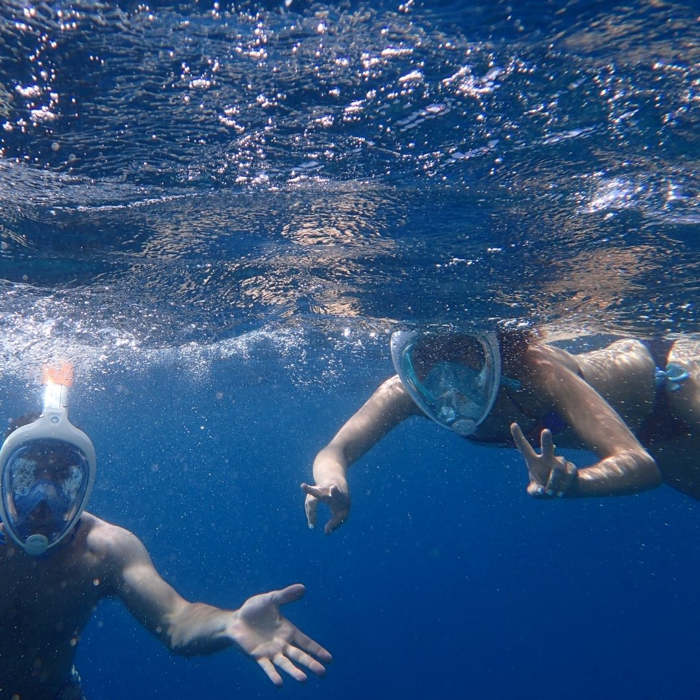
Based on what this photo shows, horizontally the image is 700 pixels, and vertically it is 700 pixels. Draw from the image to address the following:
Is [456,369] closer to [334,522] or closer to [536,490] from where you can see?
[334,522]

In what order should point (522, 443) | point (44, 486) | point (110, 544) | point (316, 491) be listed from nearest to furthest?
1. point (522, 443)
2. point (316, 491)
3. point (44, 486)
4. point (110, 544)

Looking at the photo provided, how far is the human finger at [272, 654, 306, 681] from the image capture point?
3566mm

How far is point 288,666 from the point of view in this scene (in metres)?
3.72

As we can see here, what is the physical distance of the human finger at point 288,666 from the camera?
3566 millimetres

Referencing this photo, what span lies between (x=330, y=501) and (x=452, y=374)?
193 cm

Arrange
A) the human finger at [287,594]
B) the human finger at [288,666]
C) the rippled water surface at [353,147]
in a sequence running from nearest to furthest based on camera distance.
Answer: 1. the human finger at [288,666]
2. the human finger at [287,594]
3. the rippled water surface at [353,147]

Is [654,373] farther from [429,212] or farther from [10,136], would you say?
[10,136]

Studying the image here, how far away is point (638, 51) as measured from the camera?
445cm

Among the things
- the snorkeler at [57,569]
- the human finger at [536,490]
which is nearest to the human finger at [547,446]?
the human finger at [536,490]

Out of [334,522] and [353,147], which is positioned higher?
[353,147]

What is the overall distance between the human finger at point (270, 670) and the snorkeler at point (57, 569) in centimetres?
84

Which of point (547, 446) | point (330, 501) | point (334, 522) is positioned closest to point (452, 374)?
point (330, 501)

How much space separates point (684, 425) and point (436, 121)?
4.45 metres

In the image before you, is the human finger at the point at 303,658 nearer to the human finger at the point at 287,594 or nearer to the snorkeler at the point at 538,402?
the human finger at the point at 287,594
